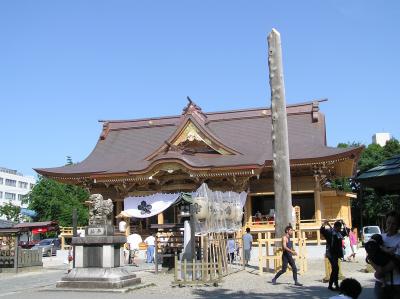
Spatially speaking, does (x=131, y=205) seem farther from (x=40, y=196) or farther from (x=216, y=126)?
(x=40, y=196)

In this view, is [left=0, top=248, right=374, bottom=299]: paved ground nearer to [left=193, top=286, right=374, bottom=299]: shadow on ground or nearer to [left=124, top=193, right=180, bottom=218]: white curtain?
[left=193, top=286, right=374, bottom=299]: shadow on ground

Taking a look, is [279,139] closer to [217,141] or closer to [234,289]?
[234,289]

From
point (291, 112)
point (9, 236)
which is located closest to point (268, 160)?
point (291, 112)

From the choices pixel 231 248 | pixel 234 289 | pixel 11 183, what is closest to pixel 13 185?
pixel 11 183

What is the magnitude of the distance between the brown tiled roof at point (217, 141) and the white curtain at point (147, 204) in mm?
1621

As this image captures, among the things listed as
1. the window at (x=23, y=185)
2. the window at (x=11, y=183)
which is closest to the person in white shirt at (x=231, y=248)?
the window at (x=11, y=183)

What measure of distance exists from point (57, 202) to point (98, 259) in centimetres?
3645

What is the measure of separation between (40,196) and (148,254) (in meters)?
29.7

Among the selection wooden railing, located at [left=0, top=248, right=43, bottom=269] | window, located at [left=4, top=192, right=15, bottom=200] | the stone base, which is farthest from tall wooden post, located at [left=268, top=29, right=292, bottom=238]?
window, located at [left=4, top=192, right=15, bottom=200]

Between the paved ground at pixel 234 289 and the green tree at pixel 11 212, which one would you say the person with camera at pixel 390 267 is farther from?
the green tree at pixel 11 212

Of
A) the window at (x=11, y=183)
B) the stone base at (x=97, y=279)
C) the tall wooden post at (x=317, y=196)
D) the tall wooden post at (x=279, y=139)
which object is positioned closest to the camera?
the stone base at (x=97, y=279)

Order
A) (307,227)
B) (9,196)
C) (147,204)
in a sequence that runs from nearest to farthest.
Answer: (307,227), (147,204), (9,196)

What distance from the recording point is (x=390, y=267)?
564cm

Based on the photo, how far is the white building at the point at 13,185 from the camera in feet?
302
